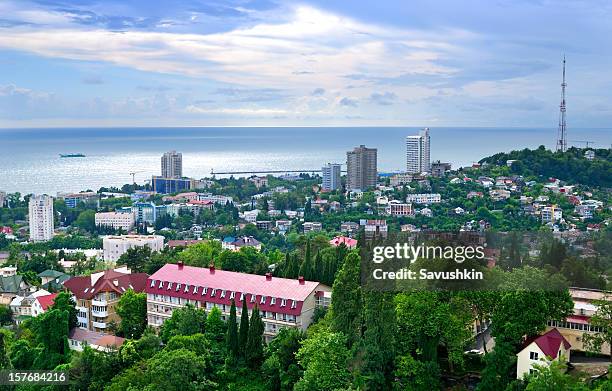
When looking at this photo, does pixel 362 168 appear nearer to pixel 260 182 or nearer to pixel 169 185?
A: pixel 260 182

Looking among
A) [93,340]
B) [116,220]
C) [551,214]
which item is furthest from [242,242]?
[93,340]

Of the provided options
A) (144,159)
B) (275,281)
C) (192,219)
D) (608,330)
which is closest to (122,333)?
(275,281)

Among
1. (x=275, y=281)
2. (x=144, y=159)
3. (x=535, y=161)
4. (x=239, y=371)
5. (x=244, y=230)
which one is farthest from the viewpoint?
(x=144, y=159)

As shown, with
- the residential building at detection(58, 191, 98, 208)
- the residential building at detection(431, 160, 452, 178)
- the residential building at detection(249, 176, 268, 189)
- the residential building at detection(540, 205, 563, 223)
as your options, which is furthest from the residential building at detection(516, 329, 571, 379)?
the residential building at detection(249, 176, 268, 189)

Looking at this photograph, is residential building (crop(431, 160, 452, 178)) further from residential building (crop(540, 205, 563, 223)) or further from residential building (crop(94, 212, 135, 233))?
residential building (crop(94, 212, 135, 233))

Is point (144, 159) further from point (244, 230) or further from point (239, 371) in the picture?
point (239, 371)

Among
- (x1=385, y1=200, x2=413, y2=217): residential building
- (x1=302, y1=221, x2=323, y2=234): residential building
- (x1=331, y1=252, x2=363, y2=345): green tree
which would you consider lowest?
(x1=302, y1=221, x2=323, y2=234): residential building
